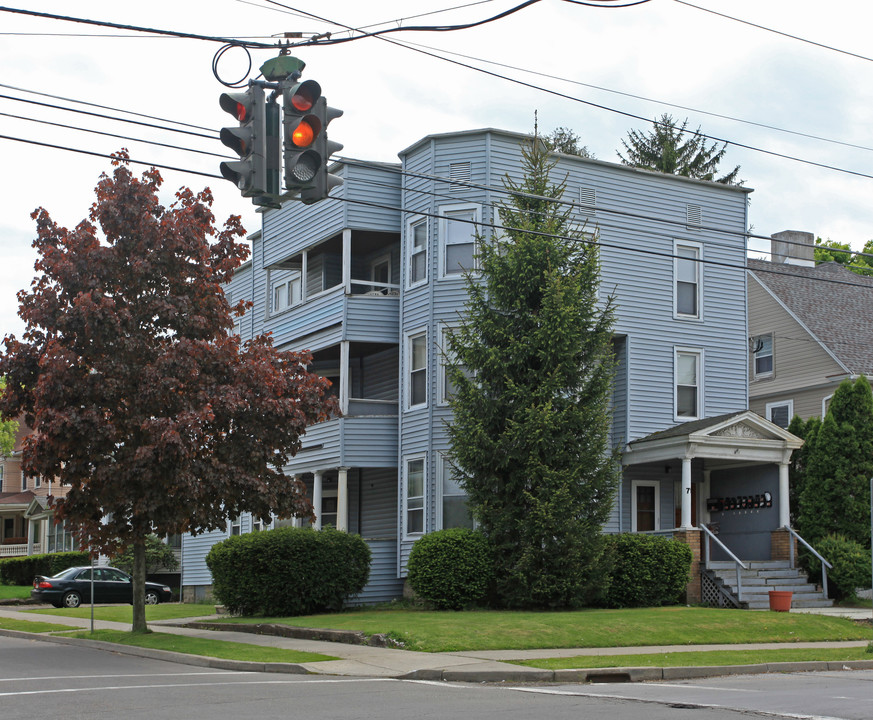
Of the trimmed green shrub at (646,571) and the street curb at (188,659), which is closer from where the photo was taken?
the street curb at (188,659)

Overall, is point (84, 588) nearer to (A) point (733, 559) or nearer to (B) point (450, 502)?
(B) point (450, 502)

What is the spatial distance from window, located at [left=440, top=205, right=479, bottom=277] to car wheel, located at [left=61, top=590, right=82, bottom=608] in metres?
17.8

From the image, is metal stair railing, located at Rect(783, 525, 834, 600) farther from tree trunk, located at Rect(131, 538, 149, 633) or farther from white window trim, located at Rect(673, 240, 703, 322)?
tree trunk, located at Rect(131, 538, 149, 633)

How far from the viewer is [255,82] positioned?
1045 cm

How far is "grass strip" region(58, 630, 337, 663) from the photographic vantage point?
16594 millimetres

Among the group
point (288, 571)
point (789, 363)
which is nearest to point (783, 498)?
point (789, 363)

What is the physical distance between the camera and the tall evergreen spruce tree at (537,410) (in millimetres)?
22828

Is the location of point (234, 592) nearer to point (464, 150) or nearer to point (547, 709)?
point (464, 150)

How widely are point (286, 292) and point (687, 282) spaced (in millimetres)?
12270

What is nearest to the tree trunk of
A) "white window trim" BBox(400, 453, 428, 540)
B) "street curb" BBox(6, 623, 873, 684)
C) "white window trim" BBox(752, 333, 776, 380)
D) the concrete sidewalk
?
the concrete sidewalk

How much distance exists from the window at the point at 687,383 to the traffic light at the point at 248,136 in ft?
66.7

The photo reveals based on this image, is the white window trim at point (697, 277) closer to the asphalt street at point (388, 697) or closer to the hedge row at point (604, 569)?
the hedge row at point (604, 569)

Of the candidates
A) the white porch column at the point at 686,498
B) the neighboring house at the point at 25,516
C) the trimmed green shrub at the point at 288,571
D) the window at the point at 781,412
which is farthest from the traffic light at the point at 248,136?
the neighboring house at the point at 25,516

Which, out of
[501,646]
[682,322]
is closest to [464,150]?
[682,322]
